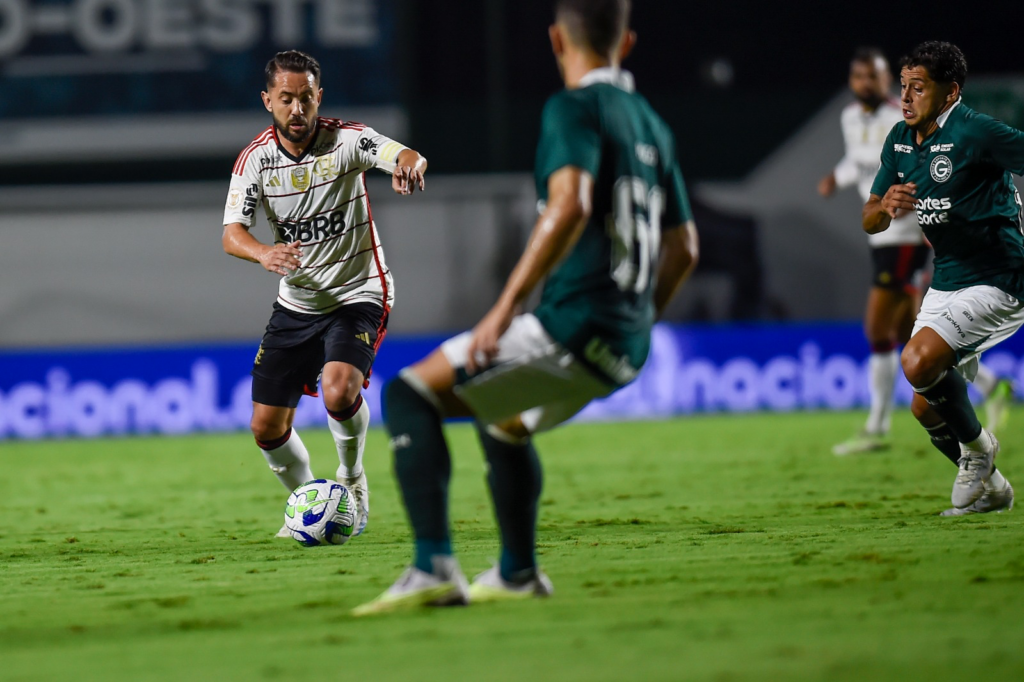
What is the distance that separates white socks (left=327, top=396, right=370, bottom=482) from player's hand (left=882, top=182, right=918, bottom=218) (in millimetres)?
2502

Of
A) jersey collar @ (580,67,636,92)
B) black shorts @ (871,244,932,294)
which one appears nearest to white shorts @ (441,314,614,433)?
jersey collar @ (580,67,636,92)

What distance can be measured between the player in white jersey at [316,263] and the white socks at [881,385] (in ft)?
14.6

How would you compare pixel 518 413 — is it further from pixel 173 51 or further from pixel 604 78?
pixel 173 51

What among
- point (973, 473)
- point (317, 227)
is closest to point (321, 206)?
point (317, 227)

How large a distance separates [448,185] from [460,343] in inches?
565

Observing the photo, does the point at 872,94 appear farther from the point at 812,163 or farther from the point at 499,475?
the point at 812,163

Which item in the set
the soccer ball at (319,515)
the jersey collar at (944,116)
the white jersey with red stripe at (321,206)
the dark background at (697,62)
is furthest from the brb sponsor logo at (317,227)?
the dark background at (697,62)

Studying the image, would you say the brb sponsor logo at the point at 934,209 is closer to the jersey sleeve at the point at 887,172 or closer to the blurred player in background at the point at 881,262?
the jersey sleeve at the point at 887,172

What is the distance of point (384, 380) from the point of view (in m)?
13.2

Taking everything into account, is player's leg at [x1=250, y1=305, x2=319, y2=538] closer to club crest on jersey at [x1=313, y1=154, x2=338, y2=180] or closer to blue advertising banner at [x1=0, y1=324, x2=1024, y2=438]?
club crest on jersey at [x1=313, y1=154, x2=338, y2=180]

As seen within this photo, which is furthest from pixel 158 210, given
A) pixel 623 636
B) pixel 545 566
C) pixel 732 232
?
pixel 623 636

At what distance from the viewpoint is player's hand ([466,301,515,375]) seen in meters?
3.63

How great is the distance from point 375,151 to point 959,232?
262 centimetres

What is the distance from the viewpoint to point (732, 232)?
17094mm
